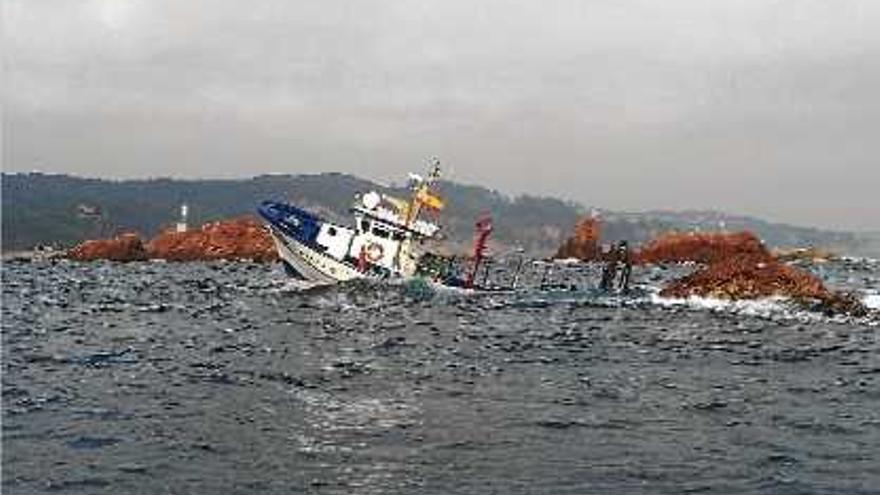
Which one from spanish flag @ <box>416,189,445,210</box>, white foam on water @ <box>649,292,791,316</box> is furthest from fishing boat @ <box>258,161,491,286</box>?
white foam on water @ <box>649,292,791,316</box>

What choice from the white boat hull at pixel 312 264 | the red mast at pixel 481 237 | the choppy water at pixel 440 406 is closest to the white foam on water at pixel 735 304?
the choppy water at pixel 440 406

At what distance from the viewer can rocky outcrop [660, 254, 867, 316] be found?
62656 millimetres

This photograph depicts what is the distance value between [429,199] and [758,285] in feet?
73.9

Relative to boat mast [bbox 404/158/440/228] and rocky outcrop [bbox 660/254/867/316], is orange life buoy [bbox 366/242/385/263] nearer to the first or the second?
boat mast [bbox 404/158/440/228]

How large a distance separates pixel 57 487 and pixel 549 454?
906cm

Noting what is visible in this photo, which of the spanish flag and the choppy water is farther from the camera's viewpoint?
the spanish flag

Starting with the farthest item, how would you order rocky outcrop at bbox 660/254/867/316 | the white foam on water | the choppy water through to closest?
rocky outcrop at bbox 660/254/867/316, the white foam on water, the choppy water

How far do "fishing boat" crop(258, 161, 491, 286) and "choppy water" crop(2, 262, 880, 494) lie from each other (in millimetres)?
17847

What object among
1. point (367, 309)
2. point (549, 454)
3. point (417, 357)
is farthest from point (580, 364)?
point (367, 309)

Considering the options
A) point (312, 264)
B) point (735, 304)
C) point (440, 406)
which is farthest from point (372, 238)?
point (440, 406)

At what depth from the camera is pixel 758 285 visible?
67875mm

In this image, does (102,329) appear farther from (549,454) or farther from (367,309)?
(549,454)

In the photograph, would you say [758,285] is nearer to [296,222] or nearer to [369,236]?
[369,236]

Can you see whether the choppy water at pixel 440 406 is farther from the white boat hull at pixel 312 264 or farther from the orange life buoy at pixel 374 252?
the white boat hull at pixel 312 264
